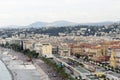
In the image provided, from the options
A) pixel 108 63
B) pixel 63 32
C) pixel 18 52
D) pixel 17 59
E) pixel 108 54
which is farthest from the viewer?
pixel 63 32

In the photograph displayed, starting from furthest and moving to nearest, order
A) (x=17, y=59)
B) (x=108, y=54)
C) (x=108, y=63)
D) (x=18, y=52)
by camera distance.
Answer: (x=18, y=52)
(x=17, y=59)
(x=108, y=54)
(x=108, y=63)

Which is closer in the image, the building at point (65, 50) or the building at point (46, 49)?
the building at point (65, 50)

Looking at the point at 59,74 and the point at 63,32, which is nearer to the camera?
the point at 59,74

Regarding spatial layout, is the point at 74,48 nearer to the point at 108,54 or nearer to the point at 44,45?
the point at 44,45

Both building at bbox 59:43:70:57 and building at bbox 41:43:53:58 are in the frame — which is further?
building at bbox 41:43:53:58

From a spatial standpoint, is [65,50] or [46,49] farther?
[46,49]

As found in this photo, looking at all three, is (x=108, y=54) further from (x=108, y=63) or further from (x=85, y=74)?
(x=85, y=74)

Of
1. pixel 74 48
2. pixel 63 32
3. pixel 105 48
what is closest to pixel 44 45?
pixel 74 48

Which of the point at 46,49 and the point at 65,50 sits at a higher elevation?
the point at 65,50

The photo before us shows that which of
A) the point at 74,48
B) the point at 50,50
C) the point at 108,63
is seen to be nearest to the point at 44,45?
the point at 50,50
